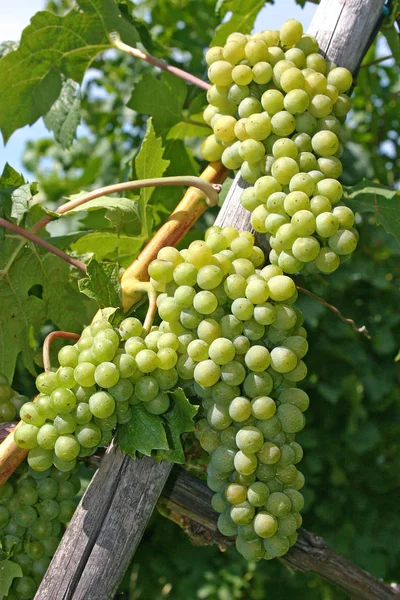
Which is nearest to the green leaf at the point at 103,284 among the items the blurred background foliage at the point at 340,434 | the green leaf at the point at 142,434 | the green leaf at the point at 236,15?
the green leaf at the point at 142,434

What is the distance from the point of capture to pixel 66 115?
4.74 ft

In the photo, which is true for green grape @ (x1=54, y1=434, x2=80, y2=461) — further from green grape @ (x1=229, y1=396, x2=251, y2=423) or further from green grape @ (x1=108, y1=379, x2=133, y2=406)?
green grape @ (x1=229, y1=396, x2=251, y2=423)

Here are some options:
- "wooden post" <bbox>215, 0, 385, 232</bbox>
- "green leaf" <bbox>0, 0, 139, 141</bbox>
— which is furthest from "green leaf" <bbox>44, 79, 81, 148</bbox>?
"wooden post" <bbox>215, 0, 385, 232</bbox>

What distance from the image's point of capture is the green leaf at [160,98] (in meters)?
1.44

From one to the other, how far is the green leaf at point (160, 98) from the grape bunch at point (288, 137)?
0.99 ft

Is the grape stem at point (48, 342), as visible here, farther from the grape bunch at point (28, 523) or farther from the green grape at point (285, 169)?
the green grape at point (285, 169)

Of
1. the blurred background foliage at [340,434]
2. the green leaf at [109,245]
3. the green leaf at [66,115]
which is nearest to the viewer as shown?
the green leaf at [109,245]

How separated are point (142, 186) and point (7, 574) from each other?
65 cm

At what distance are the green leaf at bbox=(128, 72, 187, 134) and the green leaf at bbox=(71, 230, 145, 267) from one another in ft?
0.99

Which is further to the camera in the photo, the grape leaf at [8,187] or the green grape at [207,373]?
the grape leaf at [8,187]

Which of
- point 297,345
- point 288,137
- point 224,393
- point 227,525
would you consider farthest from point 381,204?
point 227,525

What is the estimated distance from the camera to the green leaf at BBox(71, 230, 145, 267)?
1315 mm

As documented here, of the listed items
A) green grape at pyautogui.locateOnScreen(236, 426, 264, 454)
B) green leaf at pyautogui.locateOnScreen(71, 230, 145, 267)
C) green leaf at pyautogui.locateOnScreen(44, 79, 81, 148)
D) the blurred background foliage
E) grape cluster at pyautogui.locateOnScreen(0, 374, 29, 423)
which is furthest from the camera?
the blurred background foliage

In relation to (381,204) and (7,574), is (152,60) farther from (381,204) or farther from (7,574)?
(7,574)
